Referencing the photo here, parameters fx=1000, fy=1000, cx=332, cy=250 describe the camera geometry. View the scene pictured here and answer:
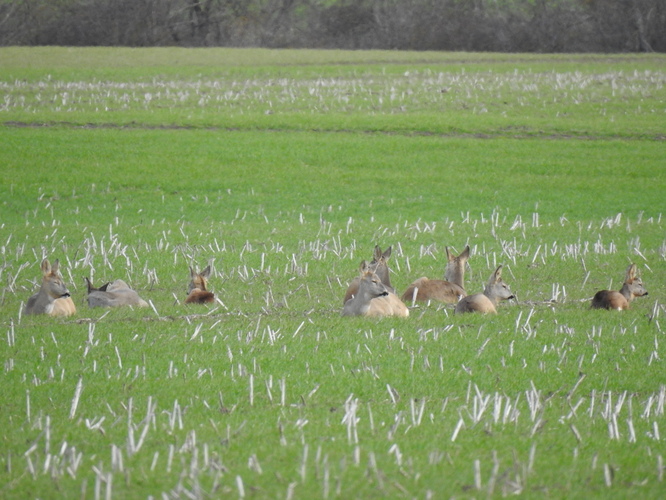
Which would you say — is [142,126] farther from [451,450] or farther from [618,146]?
[451,450]

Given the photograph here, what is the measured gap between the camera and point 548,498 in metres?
5.17

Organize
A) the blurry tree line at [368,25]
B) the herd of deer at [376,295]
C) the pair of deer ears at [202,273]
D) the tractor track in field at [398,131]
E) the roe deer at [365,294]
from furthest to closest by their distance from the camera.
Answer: the blurry tree line at [368,25] < the tractor track in field at [398,131] < the pair of deer ears at [202,273] < the herd of deer at [376,295] < the roe deer at [365,294]

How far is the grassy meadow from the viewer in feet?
18.7

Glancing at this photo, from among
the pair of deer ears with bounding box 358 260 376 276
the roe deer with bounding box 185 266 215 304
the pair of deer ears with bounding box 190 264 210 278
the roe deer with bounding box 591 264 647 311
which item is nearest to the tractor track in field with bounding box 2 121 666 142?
the roe deer with bounding box 591 264 647 311

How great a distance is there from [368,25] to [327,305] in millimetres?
69896

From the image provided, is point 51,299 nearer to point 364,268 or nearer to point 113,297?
point 113,297

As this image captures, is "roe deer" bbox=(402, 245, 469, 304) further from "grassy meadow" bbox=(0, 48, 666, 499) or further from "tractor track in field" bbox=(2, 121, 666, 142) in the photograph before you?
"tractor track in field" bbox=(2, 121, 666, 142)

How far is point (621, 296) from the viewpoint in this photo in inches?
419

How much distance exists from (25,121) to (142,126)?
3765 millimetres

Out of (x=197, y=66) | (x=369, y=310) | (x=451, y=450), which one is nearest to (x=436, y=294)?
(x=369, y=310)

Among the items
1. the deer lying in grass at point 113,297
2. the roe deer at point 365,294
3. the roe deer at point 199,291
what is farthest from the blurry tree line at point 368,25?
the deer lying in grass at point 113,297

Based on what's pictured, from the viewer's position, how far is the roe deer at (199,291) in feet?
36.1

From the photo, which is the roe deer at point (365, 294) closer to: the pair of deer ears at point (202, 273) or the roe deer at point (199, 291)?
the roe deer at point (199, 291)

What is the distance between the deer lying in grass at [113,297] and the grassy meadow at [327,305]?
0.24m
